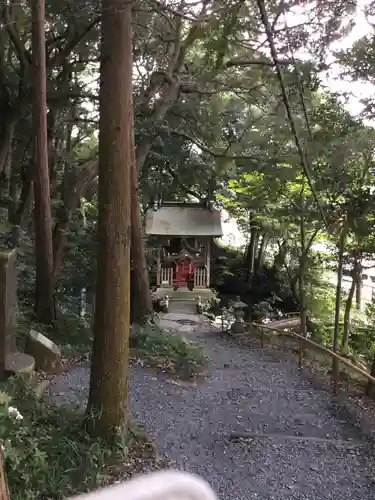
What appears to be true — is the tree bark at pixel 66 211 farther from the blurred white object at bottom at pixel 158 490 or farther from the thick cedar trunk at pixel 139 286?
the blurred white object at bottom at pixel 158 490

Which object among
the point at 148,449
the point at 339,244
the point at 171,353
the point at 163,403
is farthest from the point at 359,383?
the point at 148,449

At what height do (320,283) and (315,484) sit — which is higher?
(320,283)

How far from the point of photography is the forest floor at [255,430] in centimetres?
532

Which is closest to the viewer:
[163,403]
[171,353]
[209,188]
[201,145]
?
[163,403]

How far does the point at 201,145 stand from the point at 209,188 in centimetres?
331

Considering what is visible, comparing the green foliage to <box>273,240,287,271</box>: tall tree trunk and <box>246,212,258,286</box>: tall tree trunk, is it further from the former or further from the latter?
<box>246,212,258,286</box>: tall tree trunk

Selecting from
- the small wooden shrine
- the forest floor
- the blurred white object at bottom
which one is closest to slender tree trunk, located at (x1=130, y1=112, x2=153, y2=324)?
the forest floor

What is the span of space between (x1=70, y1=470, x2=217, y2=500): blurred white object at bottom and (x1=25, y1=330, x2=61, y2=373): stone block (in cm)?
700

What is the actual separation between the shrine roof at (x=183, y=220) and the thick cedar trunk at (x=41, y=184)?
676cm

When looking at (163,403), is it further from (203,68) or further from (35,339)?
(203,68)

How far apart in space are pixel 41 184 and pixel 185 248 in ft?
26.6

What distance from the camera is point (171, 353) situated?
945cm

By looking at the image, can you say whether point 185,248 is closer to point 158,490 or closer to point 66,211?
point 66,211

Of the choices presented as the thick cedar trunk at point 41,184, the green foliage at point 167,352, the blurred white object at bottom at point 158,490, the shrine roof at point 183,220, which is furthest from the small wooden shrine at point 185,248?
the blurred white object at bottom at point 158,490
